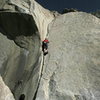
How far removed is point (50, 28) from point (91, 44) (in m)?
5.70

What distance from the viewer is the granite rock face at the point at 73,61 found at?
2236 centimetres

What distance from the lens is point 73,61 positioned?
2520 cm

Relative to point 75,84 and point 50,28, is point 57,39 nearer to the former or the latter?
point 50,28

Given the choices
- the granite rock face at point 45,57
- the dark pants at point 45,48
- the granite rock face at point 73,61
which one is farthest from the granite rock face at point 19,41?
the granite rock face at point 73,61

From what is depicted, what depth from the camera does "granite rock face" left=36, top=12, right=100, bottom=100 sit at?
880 inches

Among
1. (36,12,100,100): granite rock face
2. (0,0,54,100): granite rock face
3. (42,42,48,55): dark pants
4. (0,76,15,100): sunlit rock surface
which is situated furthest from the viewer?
(42,42,48,55): dark pants

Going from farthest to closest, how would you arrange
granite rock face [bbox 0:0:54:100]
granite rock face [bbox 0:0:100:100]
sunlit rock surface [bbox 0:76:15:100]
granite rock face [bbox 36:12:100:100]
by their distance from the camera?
1. granite rock face [bbox 0:0:54:100]
2. granite rock face [bbox 0:0:100:100]
3. granite rock face [bbox 36:12:100:100]
4. sunlit rock surface [bbox 0:76:15:100]

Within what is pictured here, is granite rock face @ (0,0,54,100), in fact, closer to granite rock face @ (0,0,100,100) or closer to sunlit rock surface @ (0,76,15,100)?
granite rock face @ (0,0,100,100)

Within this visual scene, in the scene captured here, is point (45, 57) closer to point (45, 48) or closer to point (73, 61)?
point (45, 48)

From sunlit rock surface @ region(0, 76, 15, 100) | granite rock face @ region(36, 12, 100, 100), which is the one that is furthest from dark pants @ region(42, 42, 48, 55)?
sunlit rock surface @ region(0, 76, 15, 100)

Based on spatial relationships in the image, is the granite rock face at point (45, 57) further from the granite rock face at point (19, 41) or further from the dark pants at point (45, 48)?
the dark pants at point (45, 48)

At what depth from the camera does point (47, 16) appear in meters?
32.4

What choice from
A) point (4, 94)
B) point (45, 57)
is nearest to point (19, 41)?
point (45, 57)

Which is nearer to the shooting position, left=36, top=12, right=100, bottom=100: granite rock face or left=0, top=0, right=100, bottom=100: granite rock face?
left=36, top=12, right=100, bottom=100: granite rock face
